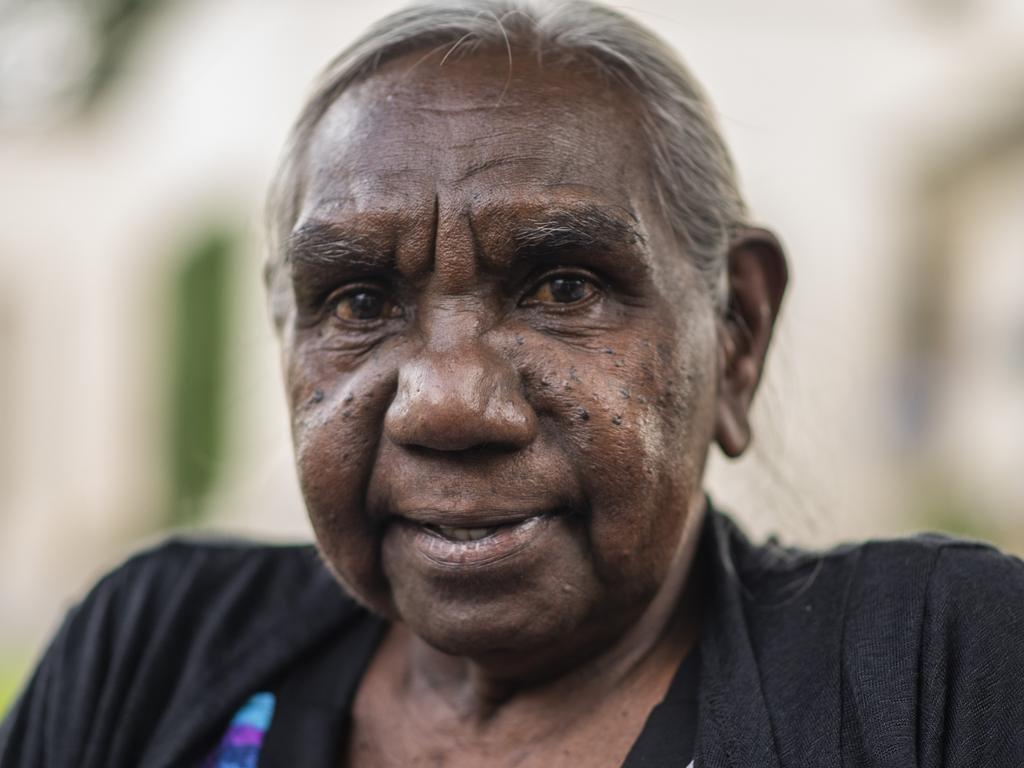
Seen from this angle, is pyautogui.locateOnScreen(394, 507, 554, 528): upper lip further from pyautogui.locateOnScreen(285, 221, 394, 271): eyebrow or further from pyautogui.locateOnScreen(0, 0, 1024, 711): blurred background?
pyautogui.locateOnScreen(0, 0, 1024, 711): blurred background

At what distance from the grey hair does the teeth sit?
0.59 m

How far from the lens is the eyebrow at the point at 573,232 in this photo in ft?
5.40

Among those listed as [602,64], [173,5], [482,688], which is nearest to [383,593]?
[482,688]

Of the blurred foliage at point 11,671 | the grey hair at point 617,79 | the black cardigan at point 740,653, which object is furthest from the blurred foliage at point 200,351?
the grey hair at point 617,79

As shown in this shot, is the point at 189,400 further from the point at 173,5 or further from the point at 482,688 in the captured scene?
the point at 482,688

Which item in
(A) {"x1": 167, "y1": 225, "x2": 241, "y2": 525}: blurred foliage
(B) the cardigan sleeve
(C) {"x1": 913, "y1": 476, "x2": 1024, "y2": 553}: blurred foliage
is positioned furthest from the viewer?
(A) {"x1": 167, "y1": 225, "x2": 241, "y2": 525}: blurred foliage

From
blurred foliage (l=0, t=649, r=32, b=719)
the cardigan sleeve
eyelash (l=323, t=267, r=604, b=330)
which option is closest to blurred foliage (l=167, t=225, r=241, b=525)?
blurred foliage (l=0, t=649, r=32, b=719)

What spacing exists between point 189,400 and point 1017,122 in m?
8.27

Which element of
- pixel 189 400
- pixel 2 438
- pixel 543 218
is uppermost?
pixel 543 218

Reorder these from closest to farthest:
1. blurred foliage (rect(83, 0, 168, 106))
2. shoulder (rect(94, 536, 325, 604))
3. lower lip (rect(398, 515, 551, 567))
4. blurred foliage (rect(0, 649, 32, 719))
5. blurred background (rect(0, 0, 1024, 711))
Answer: lower lip (rect(398, 515, 551, 567)), shoulder (rect(94, 536, 325, 604)), blurred foliage (rect(0, 649, 32, 719)), blurred background (rect(0, 0, 1024, 711)), blurred foliage (rect(83, 0, 168, 106))

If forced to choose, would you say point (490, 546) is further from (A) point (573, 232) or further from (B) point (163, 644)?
(B) point (163, 644)

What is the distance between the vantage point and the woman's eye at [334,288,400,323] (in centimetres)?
179

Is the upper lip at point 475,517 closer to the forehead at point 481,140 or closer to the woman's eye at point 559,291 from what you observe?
the woman's eye at point 559,291

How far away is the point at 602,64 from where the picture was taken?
1.82 m
